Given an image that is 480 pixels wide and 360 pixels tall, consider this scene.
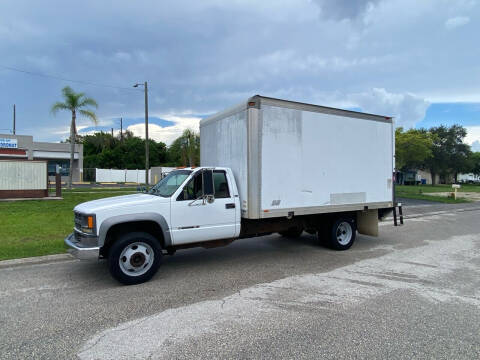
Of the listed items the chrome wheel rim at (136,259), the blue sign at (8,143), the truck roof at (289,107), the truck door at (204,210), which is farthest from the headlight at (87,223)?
the blue sign at (8,143)

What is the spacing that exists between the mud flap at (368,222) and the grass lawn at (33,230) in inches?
277

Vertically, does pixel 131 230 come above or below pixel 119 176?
below

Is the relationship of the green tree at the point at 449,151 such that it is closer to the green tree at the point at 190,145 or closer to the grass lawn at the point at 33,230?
the green tree at the point at 190,145

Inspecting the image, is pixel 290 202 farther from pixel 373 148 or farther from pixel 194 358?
pixel 194 358

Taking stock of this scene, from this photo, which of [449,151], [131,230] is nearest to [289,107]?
[131,230]

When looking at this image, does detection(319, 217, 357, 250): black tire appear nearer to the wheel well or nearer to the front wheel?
the front wheel

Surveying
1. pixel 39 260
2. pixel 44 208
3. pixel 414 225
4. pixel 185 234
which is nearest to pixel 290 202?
pixel 185 234

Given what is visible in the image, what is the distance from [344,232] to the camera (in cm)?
808

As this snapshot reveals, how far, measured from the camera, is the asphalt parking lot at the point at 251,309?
3396 millimetres

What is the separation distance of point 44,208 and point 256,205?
36.4 feet

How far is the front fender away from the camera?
16.7ft

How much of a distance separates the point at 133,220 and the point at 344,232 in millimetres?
5128

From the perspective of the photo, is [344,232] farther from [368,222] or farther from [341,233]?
[368,222]

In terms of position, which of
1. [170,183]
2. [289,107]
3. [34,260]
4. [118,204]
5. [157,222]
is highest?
[289,107]
